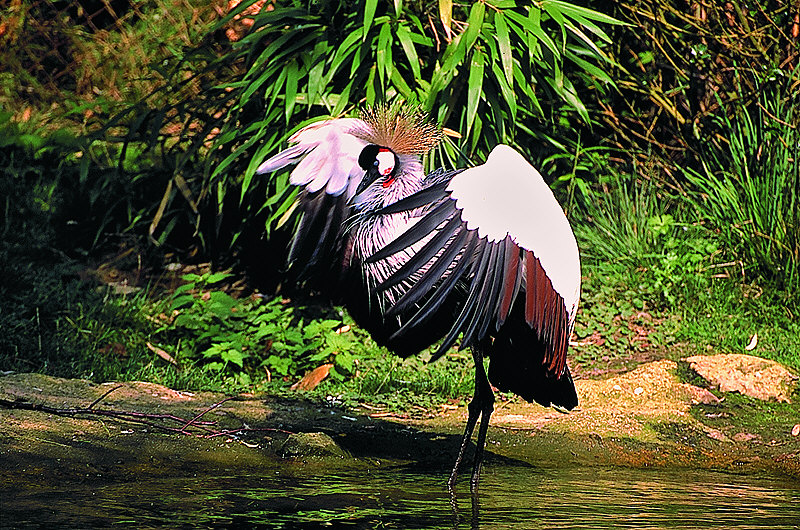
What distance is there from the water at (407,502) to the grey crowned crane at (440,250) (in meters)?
0.31

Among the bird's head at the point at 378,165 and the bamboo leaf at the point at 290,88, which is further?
the bamboo leaf at the point at 290,88

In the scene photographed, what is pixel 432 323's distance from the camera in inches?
161

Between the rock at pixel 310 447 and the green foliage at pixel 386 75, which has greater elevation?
the green foliage at pixel 386 75

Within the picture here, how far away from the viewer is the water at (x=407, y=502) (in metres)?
3.09

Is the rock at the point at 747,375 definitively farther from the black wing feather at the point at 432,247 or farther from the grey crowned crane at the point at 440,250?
the black wing feather at the point at 432,247

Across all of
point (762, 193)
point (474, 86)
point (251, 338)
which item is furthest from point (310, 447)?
point (762, 193)

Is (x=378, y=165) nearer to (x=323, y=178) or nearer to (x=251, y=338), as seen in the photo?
(x=323, y=178)

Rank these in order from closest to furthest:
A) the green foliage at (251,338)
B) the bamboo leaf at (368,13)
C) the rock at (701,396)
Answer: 1. the rock at (701,396)
2. the bamboo leaf at (368,13)
3. the green foliage at (251,338)

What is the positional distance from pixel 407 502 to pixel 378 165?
1.34 m

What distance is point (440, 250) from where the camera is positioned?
11.1ft

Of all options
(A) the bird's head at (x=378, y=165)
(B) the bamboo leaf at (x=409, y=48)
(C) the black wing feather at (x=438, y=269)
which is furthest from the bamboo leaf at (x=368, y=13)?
(C) the black wing feather at (x=438, y=269)

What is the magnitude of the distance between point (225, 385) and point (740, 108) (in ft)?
Result: 12.2

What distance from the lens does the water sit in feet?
10.2

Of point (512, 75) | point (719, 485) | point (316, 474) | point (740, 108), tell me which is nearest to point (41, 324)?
point (316, 474)
